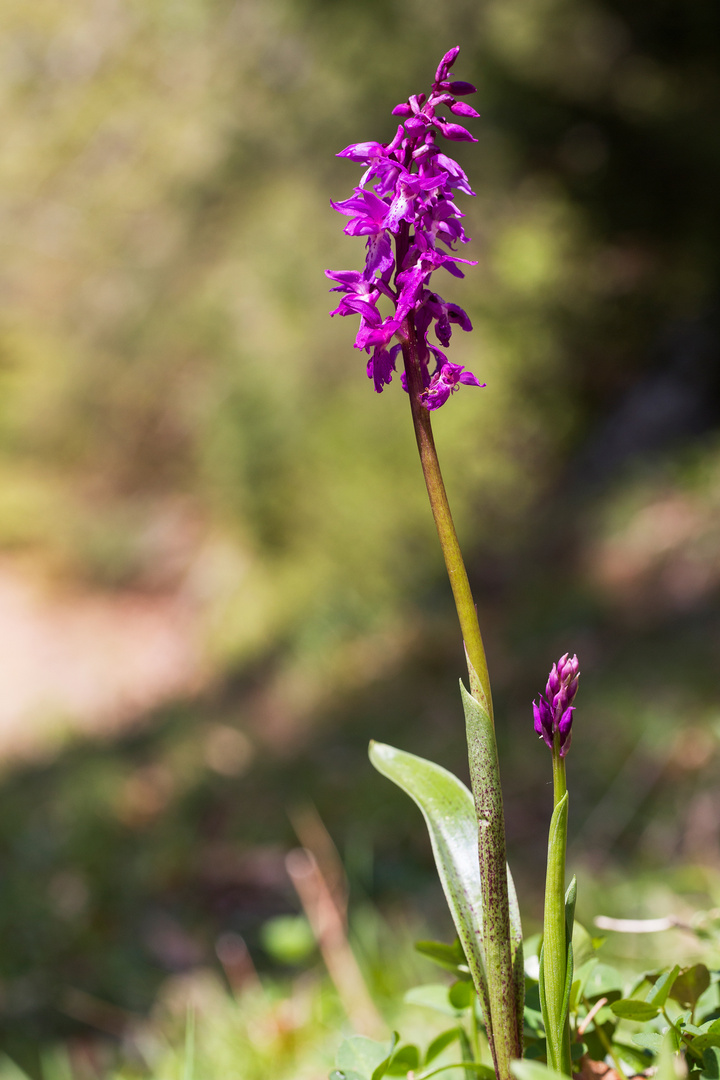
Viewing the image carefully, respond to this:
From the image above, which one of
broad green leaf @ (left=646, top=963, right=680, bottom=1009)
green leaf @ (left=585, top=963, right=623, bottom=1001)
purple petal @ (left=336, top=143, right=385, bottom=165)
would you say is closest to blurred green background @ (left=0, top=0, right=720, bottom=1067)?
green leaf @ (left=585, top=963, right=623, bottom=1001)

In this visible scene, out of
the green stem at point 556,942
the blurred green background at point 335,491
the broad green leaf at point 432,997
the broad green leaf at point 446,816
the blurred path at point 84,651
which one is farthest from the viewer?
the blurred path at point 84,651

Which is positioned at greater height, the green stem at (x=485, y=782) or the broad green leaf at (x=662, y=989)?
the green stem at (x=485, y=782)

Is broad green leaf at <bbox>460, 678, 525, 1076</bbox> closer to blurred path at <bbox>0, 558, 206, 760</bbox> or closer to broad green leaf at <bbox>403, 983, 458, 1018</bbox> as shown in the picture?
broad green leaf at <bbox>403, 983, 458, 1018</bbox>

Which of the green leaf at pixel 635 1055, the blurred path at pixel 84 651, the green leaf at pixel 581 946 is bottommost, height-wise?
the green leaf at pixel 635 1055

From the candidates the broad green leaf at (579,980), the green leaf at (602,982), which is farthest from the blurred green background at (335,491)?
the broad green leaf at (579,980)

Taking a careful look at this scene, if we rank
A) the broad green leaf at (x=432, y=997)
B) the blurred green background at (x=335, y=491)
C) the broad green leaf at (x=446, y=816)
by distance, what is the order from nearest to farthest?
the broad green leaf at (x=446, y=816), the broad green leaf at (x=432, y=997), the blurred green background at (x=335, y=491)

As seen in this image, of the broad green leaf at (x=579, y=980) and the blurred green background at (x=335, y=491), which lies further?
the blurred green background at (x=335, y=491)

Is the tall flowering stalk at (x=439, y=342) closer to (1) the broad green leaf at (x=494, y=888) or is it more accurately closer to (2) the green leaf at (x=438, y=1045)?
(1) the broad green leaf at (x=494, y=888)
